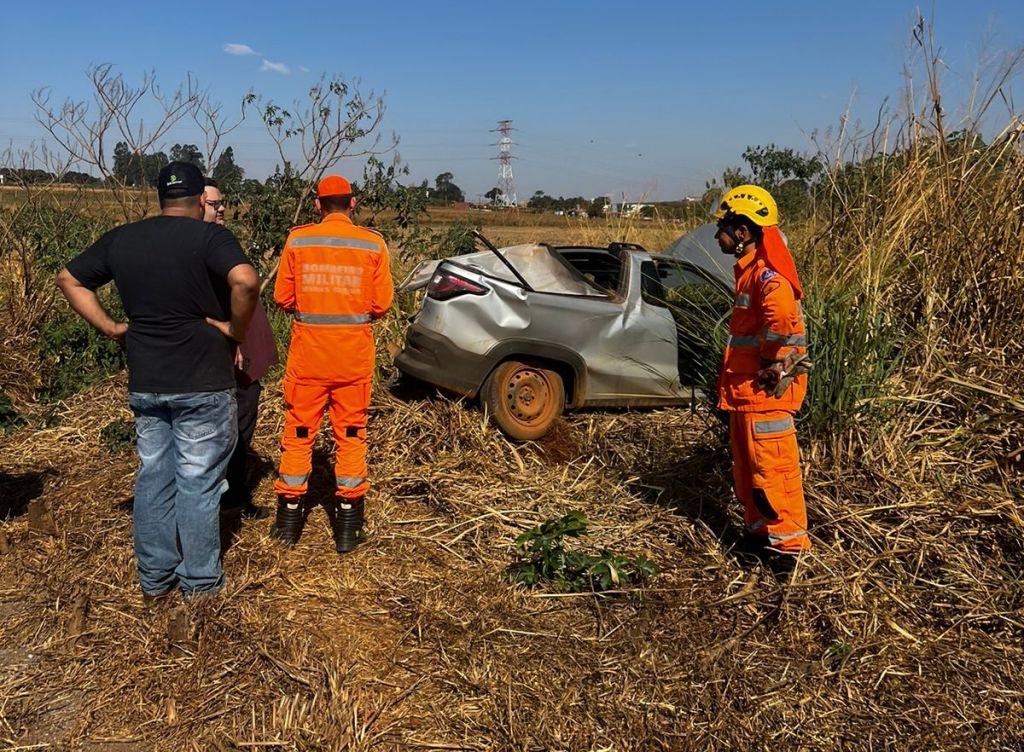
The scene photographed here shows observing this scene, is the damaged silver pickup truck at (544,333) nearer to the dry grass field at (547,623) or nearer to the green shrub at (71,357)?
the dry grass field at (547,623)

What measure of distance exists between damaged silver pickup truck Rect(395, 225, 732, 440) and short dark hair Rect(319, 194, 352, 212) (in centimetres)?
191

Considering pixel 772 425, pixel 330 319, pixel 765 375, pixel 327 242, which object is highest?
pixel 327 242

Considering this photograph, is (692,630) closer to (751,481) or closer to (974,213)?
(751,481)

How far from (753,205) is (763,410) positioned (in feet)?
3.27

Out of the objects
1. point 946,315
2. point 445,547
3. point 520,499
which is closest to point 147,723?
point 445,547

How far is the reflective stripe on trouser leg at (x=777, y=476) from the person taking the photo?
12.3 feet

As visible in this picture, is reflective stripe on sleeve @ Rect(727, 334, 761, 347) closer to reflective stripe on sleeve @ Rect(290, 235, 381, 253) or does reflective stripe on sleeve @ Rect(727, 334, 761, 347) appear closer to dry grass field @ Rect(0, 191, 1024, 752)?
dry grass field @ Rect(0, 191, 1024, 752)

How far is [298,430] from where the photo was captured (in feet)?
13.6

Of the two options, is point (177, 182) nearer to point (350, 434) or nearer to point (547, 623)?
point (350, 434)

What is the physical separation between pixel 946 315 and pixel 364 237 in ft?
12.1

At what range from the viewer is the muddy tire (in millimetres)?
6004

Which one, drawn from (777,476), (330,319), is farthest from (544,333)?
(777,476)

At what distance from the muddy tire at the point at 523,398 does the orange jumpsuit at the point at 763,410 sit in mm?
2415

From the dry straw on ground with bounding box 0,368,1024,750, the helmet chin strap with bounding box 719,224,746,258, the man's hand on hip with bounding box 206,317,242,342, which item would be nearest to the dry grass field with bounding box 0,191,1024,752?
the dry straw on ground with bounding box 0,368,1024,750
